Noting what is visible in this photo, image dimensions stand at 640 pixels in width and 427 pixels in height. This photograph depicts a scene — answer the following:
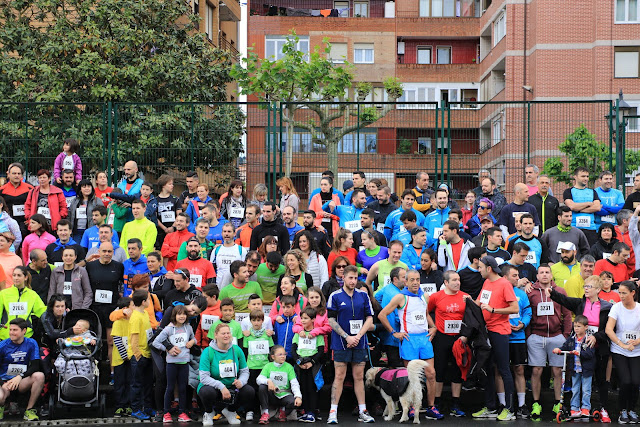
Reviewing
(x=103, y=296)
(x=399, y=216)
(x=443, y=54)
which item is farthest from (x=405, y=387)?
(x=443, y=54)

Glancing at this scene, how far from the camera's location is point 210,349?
11914 mm

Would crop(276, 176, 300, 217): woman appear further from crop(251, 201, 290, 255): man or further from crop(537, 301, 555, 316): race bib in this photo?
crop(537, 301, 555, 316): race bib

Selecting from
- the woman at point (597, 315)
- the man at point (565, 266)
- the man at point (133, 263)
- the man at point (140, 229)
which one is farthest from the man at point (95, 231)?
the woman at point (597, 315)

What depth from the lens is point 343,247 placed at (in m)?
13.7

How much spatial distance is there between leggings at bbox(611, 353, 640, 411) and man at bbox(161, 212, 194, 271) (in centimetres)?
681

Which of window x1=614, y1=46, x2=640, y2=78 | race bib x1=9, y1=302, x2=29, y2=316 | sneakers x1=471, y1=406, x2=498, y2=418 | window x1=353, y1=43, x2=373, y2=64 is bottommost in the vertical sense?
sneakers x1=471, y1=406, x2=498, y2=418

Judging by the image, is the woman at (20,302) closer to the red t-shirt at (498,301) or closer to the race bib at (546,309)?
the red t-shirt at (498,301)

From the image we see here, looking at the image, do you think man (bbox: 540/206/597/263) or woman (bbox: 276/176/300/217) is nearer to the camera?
man (bbox: 540/206/597/263)

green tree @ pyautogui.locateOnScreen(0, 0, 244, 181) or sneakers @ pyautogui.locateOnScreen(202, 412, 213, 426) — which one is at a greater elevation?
green tree @ pyautogui.locateOnScreen(0, 0, 244, 181)

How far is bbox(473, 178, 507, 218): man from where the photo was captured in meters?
15.5

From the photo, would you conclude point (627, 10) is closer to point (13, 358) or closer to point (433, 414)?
point (433, 414)

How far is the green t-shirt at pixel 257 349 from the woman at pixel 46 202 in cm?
519

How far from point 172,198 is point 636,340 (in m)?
8.10

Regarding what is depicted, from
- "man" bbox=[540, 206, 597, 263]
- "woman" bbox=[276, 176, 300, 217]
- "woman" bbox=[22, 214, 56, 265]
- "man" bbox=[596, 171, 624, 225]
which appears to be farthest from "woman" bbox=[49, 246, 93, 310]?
"man" bbox=[596, 171, 624, 225]
